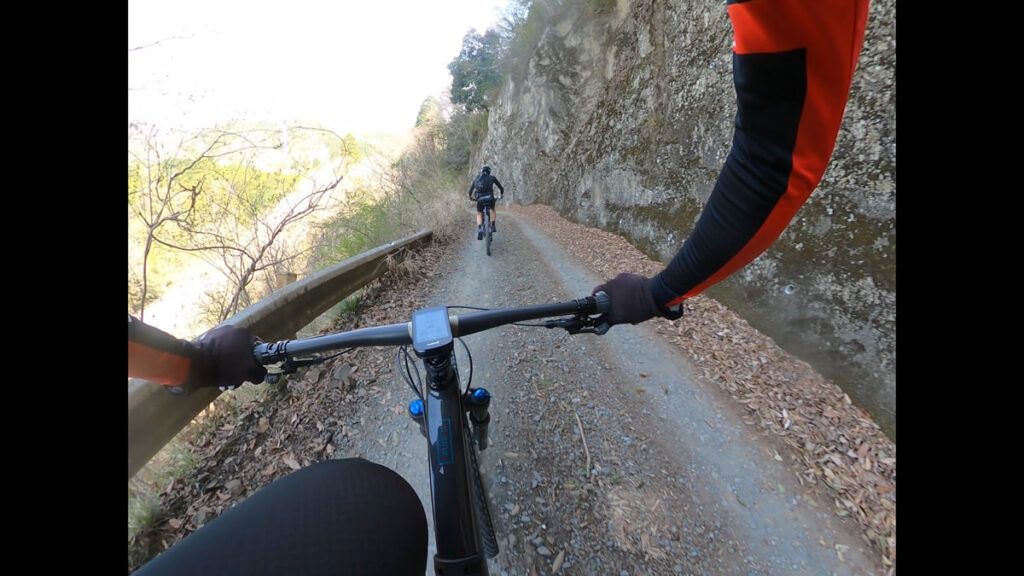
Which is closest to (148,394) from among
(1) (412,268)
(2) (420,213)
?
(1) (412,268)

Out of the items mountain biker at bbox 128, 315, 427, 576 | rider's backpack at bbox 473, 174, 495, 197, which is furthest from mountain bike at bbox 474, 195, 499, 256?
mountain biker at bbox 128, 315, 427, 576

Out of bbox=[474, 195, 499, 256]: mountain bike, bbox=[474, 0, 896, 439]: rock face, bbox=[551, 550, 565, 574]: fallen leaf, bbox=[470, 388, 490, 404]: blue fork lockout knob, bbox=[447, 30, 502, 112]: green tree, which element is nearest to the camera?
bbox=[470, 388, 490, 404]: blue fork lockout knob

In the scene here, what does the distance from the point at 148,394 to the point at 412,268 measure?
4377 millimetres

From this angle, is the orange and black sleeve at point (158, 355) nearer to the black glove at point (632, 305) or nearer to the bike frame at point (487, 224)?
the black glove at point (632, 305)

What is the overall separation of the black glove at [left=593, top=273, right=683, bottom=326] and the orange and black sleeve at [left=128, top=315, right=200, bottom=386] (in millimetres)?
1550

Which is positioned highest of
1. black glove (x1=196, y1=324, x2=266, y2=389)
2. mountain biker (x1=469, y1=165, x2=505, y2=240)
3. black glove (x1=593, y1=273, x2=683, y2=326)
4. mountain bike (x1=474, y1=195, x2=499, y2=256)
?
mountain biker (x1=469, y1=165, x2=505, y2=240)

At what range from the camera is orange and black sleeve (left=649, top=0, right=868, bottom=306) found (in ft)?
2.09

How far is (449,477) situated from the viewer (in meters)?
1.17

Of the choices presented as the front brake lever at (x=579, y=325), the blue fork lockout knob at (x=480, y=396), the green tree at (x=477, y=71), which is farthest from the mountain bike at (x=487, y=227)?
the green tree at (x=477, y=71)

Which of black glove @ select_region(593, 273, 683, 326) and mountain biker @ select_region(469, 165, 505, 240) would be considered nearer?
black glove @ select_region(593, 273, 683, 326)

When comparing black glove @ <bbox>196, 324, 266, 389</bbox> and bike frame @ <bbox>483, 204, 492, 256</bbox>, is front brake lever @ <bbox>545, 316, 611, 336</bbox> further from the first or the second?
bike frame @ <bbox>483, 204, 492, 256</bbox>

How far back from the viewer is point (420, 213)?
9.27m
